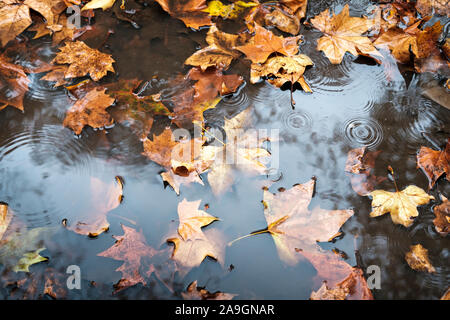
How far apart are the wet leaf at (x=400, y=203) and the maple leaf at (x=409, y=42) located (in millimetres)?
966

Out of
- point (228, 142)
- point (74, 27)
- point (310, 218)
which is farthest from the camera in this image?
point (74, 27)

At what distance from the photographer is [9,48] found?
7.35ft

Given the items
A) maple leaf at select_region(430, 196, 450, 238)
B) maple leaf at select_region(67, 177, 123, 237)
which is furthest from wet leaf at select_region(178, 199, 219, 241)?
maple leaf at select_region(430, 196, 450, 238)

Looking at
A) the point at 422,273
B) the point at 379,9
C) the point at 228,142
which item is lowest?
the point at 422,273

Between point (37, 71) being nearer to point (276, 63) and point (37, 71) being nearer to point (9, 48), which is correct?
point (9, 48)

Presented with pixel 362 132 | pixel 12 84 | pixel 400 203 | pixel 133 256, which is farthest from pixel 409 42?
pixel 12 84

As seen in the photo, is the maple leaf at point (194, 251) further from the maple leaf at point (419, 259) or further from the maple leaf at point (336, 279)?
the maple leaf at point (419, 259)

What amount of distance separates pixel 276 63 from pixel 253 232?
1.12m

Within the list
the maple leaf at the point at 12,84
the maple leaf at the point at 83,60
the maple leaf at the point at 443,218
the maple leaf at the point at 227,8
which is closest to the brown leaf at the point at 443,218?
the maple leaf at the point at 443,218

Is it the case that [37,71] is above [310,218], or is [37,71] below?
above

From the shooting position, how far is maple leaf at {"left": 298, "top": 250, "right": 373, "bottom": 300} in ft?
5.02

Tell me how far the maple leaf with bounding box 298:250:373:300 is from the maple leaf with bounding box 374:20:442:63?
4.79 feet

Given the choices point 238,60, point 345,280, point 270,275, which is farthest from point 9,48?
point 345,280

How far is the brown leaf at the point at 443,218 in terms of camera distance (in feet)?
5.45
